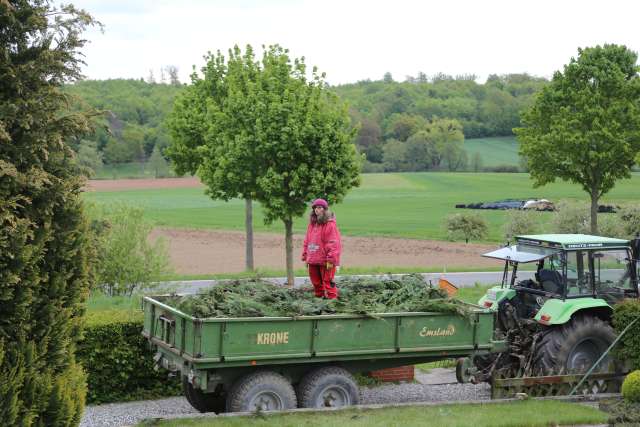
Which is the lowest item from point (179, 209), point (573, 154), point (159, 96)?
point (179, 209)

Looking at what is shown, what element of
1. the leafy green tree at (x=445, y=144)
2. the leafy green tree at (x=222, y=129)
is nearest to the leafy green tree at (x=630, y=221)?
the leafy green tree at (x=222, y=129)

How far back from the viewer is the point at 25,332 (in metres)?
7.21

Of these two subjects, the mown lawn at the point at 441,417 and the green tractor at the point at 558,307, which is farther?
the green tractor at the point at 558,307

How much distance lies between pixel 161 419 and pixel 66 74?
4301mm

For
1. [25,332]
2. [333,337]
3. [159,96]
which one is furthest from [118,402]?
[159,96]

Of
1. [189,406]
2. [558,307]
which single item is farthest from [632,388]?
[189,406]

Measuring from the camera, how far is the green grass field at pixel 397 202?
52.3 metres

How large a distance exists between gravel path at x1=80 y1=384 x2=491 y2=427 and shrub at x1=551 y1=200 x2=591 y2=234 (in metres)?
24.4

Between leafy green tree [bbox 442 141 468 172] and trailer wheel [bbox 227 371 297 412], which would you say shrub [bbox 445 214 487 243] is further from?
leafy green tree [bbox 442 141 468 172]

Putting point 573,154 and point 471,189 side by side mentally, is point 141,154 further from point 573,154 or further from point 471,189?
point 573,154

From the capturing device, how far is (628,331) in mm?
11945

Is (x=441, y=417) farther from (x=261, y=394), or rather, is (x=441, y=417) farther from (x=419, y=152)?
(x=419, y=152)

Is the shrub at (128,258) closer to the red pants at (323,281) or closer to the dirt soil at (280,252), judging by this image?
the dirt soil at (280,252)

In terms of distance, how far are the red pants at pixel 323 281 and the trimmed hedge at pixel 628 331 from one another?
4.17 metres
